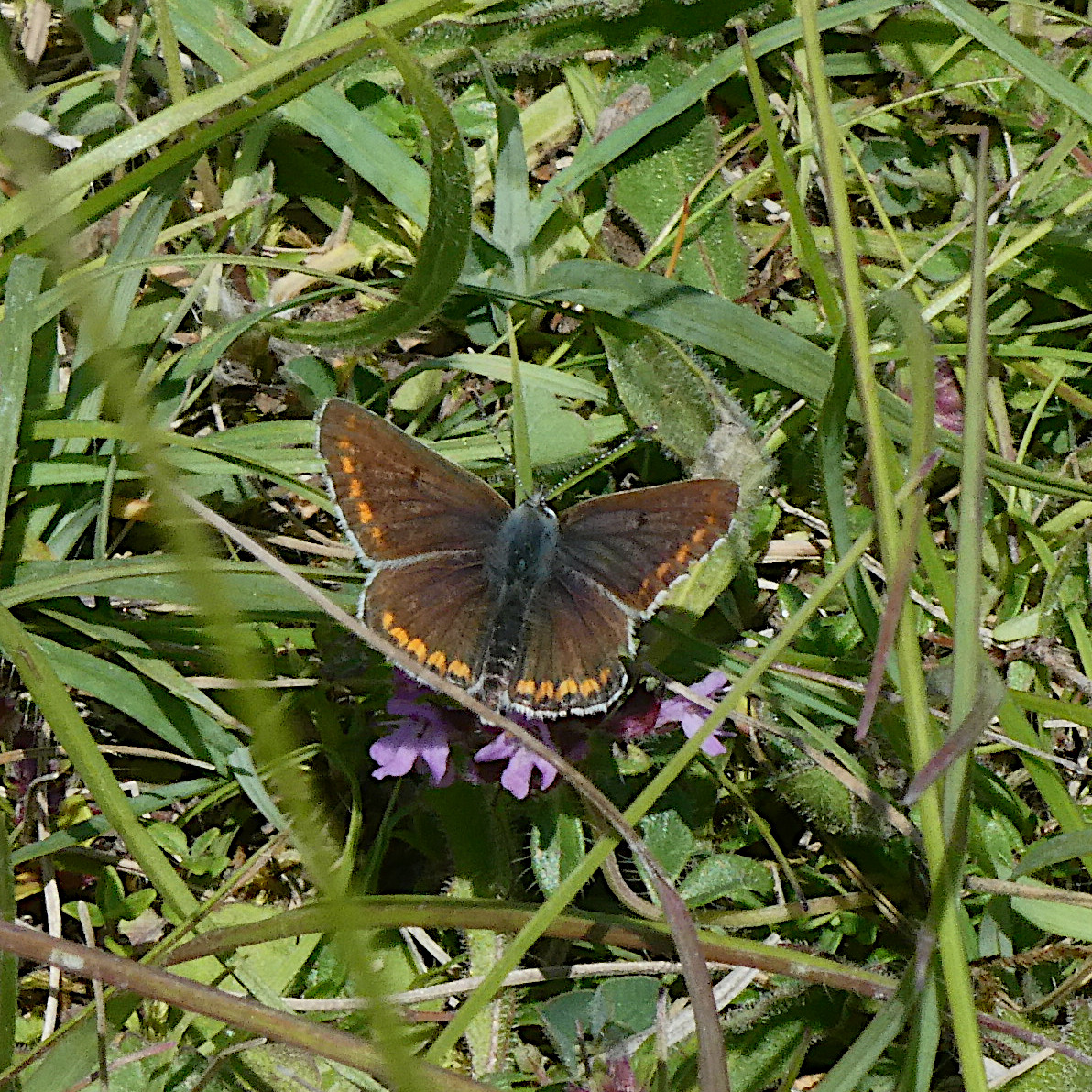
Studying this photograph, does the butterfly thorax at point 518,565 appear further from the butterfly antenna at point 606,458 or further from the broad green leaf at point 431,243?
the broad green leaf at point 431,243

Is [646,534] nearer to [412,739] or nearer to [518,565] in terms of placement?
[518,565]

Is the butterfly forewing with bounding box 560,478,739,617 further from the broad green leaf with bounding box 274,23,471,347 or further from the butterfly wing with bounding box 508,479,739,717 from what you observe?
the broad green leaf with bounding box 274,23,471,347

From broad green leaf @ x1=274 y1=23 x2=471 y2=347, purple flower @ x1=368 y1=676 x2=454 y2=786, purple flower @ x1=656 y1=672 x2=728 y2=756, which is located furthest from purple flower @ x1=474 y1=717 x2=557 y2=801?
broad green leaf @ x1=274 y1=23 x2=471 y2=347

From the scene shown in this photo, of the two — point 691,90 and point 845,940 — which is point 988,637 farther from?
point 691,90

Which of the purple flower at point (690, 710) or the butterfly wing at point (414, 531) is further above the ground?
the butterfly wing at point (414, 531)

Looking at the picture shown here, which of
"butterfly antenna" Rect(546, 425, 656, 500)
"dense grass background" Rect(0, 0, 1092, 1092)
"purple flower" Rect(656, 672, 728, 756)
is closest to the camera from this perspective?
"dense grass background" Rect(0, 0, 1092, 1092)

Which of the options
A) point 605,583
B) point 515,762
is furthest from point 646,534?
point 515,762

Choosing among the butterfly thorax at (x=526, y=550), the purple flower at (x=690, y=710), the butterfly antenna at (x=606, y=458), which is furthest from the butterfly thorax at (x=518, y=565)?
the purple flower at (x=690, y=710)
